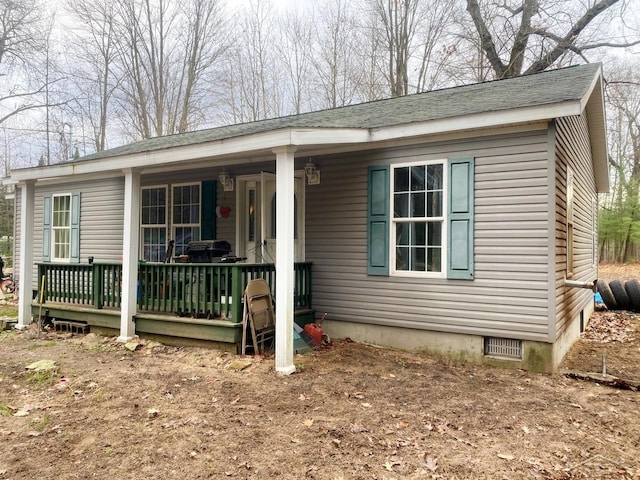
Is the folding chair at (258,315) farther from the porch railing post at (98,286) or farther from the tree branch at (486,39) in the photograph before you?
the tree branch at (486,39)

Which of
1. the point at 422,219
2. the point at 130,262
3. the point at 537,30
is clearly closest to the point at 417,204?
the point at 422,219

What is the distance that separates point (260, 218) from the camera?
24.4ft

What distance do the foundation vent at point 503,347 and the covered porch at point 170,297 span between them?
2433mm

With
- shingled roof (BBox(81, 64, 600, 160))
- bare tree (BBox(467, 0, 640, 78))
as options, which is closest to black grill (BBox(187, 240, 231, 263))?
shingled roof (BBox(81, 64, 600, 160))

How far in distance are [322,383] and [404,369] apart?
1.07 metres

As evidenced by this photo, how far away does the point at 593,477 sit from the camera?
282 centimetres

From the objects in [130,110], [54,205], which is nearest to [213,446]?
[54,205]

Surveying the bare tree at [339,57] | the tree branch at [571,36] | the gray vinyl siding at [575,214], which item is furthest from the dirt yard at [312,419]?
the bare tree at [339,57]

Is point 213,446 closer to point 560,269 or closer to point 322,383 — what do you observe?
point 322,383

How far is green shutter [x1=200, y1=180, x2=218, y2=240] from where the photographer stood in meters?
7.72

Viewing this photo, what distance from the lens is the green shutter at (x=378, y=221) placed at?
592 cm

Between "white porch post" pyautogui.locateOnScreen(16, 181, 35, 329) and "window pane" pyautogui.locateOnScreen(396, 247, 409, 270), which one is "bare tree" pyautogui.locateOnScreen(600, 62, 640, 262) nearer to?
"window pane" pyautogui.locateOnScreen(396, 247, 409, 270)

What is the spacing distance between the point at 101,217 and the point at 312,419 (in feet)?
23.9

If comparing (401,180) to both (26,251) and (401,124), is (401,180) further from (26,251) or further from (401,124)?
(26,251)
